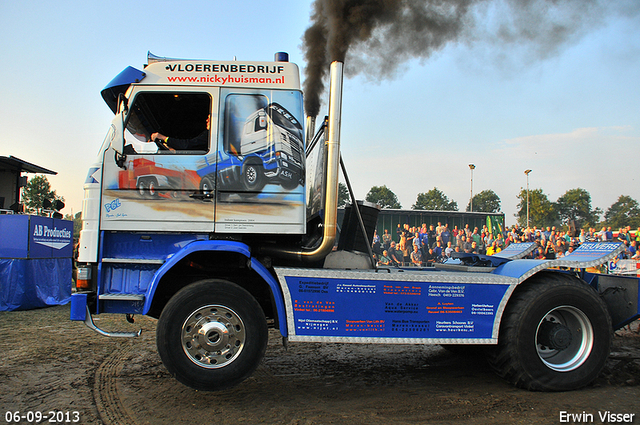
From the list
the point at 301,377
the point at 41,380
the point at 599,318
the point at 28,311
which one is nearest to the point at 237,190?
the point at 301,377

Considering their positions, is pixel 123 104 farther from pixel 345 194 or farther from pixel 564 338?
pixel 564 338

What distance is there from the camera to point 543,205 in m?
74.8

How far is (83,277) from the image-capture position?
4199mm

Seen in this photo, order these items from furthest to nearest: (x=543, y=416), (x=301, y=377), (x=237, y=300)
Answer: (x=301, y=377) < (x=237, y=300) < (x=543, y=416)

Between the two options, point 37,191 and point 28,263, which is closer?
point 28,263

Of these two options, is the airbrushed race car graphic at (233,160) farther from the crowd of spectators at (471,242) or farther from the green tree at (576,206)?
the green tree at (576,206)

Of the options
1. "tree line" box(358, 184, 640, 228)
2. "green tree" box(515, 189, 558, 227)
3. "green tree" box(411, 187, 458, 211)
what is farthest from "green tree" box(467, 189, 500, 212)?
"green tree" box(515, 189, 558, 227)

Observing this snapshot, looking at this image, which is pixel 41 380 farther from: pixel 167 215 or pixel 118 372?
pixel 167 215

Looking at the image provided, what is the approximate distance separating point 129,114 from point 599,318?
18.1 feet

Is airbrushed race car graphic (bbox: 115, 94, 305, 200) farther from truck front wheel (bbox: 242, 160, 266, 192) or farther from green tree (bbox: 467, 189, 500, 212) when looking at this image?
green tree (bbox: 467, 189, 500, 212)

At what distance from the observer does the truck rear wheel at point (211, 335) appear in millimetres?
3975

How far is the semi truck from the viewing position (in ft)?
13.4

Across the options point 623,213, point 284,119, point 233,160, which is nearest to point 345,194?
point 284,119

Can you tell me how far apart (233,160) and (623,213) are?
384 ft
